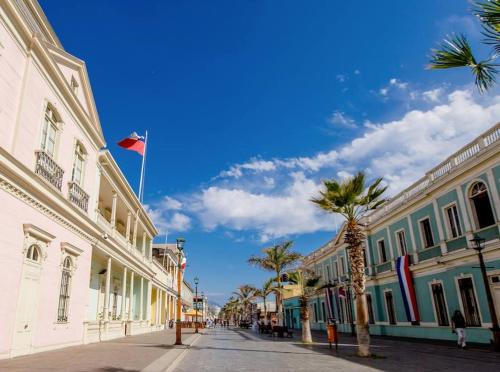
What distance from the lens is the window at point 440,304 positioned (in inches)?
770

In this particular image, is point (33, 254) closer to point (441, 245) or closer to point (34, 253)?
point (34, 253)

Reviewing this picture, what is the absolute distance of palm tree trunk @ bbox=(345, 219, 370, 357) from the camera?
13.1m

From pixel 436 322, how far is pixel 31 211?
20.0 m

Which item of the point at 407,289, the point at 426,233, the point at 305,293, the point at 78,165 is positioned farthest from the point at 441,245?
the point at 78,165

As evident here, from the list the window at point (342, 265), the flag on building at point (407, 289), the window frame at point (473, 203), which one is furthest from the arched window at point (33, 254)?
the window at point (342, 265)

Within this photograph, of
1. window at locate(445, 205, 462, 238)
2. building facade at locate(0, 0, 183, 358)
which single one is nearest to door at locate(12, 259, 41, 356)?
building facade at locate(0, 0, 183, 358)

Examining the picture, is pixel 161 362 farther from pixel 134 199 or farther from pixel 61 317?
pixel 134 199

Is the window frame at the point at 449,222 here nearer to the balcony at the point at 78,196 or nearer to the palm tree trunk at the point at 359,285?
the palm tree trunk at the point at 359,285

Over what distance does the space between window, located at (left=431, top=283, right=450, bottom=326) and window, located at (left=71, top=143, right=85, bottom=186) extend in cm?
1890

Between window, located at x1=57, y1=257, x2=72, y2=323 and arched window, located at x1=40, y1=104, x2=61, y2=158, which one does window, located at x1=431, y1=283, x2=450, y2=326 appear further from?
arched window, located at x1=40, y1=104, x2=61, y2=158

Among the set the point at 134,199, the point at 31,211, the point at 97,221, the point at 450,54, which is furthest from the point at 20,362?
the point at 134,199

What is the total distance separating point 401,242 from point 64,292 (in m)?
19.9

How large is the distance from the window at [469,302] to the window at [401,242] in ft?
18.1

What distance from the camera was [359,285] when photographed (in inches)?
543
